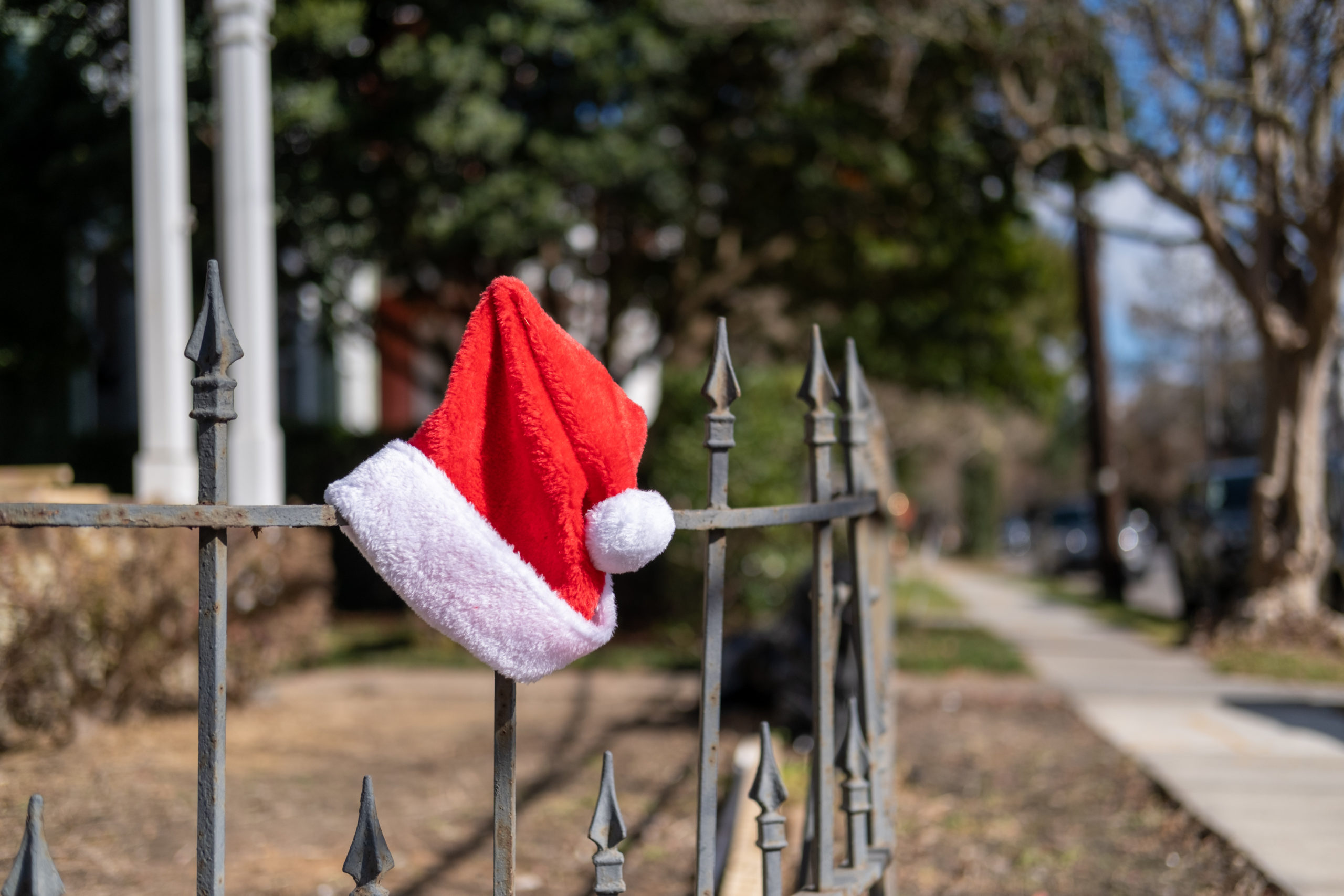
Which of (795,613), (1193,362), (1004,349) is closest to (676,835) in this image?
(795,613)

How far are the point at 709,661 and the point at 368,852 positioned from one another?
656 mm

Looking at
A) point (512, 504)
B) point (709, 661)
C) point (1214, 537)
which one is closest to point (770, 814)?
point (709, 661)

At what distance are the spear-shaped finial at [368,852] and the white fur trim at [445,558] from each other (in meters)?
0.29

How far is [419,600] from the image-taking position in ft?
5.52


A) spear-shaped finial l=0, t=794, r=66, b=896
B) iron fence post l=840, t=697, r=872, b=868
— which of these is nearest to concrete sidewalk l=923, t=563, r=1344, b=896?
iron fence post l=840, t=697, r=872, b=868

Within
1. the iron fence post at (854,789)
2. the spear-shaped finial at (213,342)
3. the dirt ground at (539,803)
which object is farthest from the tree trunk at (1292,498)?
the spear-shaped finial at (213,342)

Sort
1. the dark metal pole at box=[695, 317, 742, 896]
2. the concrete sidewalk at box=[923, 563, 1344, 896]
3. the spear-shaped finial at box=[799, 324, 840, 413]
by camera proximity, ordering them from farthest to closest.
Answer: the concrete sidewalk at box=[923, 563, 1344, 896]
the spear-shaped finial at box=[799, 324, 840, 413]
the dark metal pole at box=[695, 317, 742, 896]

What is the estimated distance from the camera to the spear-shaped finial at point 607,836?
179 cm

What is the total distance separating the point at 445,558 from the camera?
1665mm

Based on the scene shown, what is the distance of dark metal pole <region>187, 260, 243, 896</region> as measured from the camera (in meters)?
1.65

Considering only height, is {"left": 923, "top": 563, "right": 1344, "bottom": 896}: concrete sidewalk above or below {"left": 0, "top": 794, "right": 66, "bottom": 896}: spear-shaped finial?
below

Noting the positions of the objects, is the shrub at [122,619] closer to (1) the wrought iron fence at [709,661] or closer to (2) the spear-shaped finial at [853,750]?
(1) the wrought iron fence at [709,661]

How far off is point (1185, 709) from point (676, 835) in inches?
151

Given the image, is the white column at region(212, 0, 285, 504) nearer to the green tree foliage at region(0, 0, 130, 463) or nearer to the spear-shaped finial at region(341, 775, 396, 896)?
the green tree foliage at region(0, 0, 130, 463)
